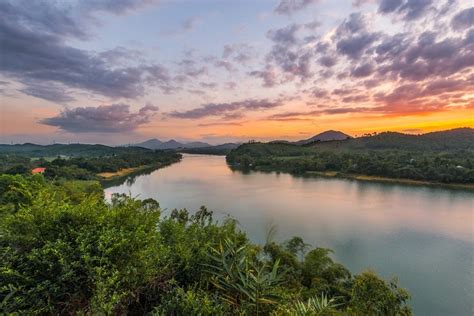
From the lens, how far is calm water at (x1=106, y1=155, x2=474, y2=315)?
1246 centimetres

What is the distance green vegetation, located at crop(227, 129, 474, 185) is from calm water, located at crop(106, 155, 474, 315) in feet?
17.3

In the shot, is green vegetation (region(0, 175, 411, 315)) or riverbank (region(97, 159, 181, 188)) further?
riverbank (region(97, 159, 181, 188))

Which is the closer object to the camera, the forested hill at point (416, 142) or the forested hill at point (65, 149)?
the forested hill at point (416, 142)

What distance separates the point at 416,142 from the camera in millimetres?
87750

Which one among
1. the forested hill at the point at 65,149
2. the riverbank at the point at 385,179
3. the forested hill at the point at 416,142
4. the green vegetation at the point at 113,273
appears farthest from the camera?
the forested hill at the point at 65,149

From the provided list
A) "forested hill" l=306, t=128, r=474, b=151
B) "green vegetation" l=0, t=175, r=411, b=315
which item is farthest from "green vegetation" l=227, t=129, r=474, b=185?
"green vegetation" l=0, t=175, r=411, b=315

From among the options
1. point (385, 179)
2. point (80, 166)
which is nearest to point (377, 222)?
point (385, 179)

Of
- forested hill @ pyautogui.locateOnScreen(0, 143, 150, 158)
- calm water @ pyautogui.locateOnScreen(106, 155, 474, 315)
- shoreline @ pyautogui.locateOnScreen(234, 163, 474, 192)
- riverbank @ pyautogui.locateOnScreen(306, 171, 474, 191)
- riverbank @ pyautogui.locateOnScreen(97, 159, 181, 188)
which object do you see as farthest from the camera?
forested hill @ pyautogui.locateOnScreen(0, 143, 150, 158)

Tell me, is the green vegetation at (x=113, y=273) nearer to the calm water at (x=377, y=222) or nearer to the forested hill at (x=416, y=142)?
the calm water at (x=377, y=222)

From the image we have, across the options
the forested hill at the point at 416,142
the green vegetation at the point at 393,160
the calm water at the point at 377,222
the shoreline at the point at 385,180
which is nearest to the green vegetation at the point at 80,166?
the calm water at the point at 377,222

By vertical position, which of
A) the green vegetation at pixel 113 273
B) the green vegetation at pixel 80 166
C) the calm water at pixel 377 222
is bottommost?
the calm water at pixel 377 222

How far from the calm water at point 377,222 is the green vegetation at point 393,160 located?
5.27m

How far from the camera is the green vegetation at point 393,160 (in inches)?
1532

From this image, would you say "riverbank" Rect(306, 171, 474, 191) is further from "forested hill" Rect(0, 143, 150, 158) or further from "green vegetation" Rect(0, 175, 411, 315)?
"forested hill" Rect(0, 143, 150, 158)
